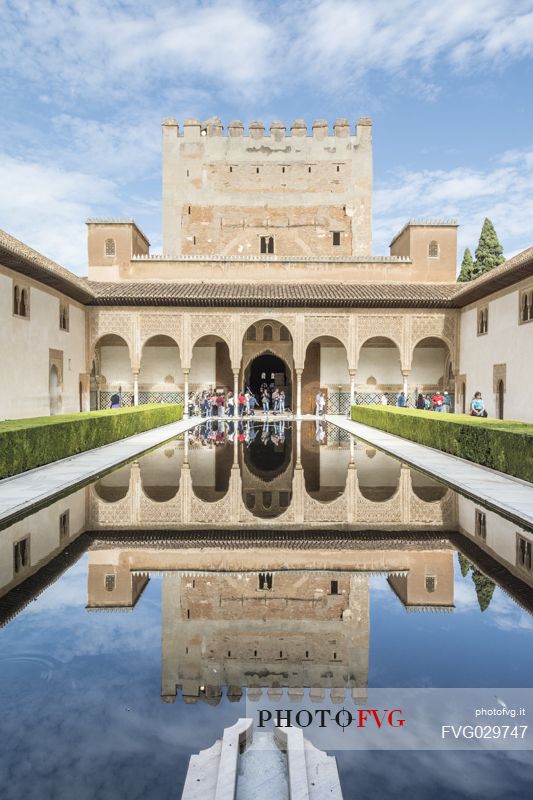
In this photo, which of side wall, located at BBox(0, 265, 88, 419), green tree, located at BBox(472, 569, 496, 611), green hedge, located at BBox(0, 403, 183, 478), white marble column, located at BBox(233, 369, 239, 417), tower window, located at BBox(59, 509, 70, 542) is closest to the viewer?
green tree, located at BBox(472, 569, 496, 611)

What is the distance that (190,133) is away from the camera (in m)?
30.2

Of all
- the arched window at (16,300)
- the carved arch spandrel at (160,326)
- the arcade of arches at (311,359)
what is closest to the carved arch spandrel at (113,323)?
the arcade of arches at (311,359)

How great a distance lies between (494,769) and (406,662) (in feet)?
2.84

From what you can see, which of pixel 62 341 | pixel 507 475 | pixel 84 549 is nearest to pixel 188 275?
pixel 62 341

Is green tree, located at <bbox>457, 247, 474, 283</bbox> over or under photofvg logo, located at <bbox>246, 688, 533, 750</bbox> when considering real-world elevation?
over

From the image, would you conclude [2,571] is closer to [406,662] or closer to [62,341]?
[406,662]

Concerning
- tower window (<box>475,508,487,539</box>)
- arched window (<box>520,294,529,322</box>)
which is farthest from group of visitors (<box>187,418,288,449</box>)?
tower window (<box>475,508,487,539</box>)

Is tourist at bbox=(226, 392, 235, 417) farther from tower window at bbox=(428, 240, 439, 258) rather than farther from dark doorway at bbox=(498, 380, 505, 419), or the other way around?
dark doorway at bbox=(498, 380, 505, 419)

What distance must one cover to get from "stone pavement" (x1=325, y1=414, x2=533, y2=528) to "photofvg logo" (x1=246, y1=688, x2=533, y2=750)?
10.6 feet

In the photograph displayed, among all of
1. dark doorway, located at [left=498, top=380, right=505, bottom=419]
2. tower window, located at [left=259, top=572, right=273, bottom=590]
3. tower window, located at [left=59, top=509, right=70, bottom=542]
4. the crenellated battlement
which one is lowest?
tower window, located at [left=259, top=572, right=273, bottom=590]

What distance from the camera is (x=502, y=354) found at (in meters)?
18.5

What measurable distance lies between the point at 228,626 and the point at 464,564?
2074 millimetres

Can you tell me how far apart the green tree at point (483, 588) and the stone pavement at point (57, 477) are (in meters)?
4.16

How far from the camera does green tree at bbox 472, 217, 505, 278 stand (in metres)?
36.7
